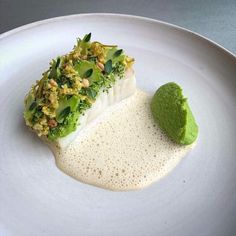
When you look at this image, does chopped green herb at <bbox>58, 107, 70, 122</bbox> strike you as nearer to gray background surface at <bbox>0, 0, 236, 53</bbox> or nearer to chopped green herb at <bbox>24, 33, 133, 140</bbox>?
chopped green herb at <bbox>24, 33, 133, 140</bbox>

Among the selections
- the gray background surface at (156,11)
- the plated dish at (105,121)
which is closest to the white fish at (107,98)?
the plated dish at (105,121)

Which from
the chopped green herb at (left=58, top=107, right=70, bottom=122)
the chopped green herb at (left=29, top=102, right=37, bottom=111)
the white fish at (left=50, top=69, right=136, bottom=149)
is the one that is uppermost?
the white fish at (left=50, top=69, right=136, bottom=149)

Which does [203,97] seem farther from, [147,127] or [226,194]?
[226,194]

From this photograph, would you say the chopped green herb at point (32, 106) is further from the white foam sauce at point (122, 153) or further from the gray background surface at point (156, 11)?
the gray background surface at point (156, 11)

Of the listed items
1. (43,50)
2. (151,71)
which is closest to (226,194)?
(151,71)

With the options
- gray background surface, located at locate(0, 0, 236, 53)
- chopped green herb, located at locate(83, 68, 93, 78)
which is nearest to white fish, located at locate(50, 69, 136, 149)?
chopped green herb, located at locate(83, 68, 93, 78)

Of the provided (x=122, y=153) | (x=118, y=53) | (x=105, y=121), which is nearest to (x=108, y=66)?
(x=118, y=53)

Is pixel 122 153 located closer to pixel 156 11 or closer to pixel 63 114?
pixel 63 114
